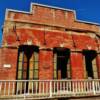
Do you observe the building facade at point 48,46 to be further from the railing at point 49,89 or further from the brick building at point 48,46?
the railing at point 49,89

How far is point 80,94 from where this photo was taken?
8.85 m

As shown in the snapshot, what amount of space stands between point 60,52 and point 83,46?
1783 mm

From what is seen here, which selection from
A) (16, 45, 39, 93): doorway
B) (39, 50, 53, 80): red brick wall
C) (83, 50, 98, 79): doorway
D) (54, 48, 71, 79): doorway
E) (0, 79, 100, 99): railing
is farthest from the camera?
(83, 50, 98, 79): doorway

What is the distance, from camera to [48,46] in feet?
35.1

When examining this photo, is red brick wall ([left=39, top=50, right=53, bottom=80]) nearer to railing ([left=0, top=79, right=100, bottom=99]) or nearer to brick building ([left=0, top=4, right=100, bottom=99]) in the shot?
brick building ([left=0, top=4, right=100, bottom=99])

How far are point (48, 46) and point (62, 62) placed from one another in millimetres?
1570

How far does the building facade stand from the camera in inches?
388

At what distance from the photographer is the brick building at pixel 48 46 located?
9.84 meters

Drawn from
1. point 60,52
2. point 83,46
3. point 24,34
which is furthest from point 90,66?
point 24,34

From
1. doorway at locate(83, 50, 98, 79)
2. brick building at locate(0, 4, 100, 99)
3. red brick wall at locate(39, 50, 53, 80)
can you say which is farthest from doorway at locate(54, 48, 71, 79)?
doorway at locate(83, 50, 98, 79)

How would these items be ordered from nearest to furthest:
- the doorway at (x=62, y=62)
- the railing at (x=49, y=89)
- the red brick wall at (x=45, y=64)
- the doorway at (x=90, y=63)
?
the railing at (x=49, y=89) → the red brick wall at (x=45, y=64) → the doorway at (x=62, y=62) → the doorway at (x=90, y=63)

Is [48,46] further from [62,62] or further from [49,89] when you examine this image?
[49,89]

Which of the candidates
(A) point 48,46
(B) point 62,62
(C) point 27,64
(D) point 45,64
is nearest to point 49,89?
(D) point 45,64

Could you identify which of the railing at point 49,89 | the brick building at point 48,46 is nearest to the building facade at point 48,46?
the brick building at point 48,46
